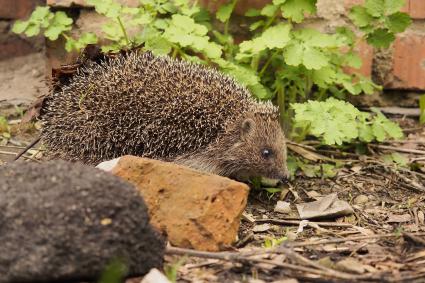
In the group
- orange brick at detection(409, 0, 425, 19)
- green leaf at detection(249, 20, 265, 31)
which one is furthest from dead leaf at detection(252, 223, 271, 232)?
orange brick at detection(409, 0, 425, 19)

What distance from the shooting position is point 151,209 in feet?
12.4

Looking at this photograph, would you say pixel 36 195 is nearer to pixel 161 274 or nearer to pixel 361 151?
pixel 161 274

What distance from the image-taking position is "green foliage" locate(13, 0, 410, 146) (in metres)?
4.97

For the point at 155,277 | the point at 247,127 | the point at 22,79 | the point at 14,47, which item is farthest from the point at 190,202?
the point at 14,47

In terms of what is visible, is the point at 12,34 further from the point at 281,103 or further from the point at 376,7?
the point at 376,7

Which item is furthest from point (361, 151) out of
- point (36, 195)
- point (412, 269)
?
point (36, 195)

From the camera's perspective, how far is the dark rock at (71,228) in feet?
9.60

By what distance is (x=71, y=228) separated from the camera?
296cm

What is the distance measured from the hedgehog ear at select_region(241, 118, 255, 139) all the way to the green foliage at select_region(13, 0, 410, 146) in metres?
0.31

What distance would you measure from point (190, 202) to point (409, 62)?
304 centimetres

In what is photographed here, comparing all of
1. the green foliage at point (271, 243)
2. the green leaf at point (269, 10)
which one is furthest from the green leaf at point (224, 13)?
the green foliage at point (271, 243)

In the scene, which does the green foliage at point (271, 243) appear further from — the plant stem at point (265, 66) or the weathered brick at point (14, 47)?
the weathered brick at point (14, 47)

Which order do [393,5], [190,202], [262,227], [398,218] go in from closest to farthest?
[190,202] < [262,227] < [398,218] < [393,5]

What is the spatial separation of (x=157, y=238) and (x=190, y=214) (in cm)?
45
